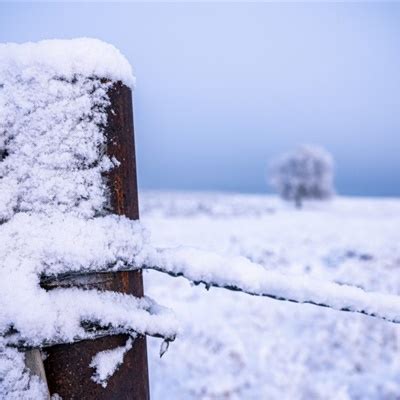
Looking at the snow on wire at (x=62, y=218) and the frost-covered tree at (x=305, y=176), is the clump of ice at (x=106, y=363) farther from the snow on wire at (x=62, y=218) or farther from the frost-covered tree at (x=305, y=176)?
the frost-covered tree at (x=305, y=176)

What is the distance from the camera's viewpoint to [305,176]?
128 feet

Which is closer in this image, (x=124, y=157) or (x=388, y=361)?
(x=124, y=157)

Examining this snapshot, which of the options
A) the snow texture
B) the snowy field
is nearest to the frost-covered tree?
the snowy field

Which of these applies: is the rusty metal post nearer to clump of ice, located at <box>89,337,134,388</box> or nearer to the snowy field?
clump of ice, located at <box>89,337,134,388</box>

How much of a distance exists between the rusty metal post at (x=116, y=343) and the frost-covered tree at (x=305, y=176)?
38875 millimetres

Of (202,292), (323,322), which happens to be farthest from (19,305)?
(202,292)

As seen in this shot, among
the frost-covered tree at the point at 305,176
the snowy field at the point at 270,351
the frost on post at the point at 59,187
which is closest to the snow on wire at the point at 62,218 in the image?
the frost on post at the point at 59,187

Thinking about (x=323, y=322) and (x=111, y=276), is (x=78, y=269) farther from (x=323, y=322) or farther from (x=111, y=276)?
(x=323, y=322)

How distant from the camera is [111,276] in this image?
0.79 metres

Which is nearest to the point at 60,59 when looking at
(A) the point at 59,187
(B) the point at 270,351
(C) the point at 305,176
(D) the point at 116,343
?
(A) the point at 59,187

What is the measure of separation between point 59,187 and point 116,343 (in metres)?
0.37

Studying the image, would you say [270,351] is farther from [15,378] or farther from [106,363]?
[15,378]

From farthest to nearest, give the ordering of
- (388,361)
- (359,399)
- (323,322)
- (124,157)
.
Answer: (323,322), (388,361), (359,399), (124,157)

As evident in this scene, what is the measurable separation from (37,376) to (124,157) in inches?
18.9
